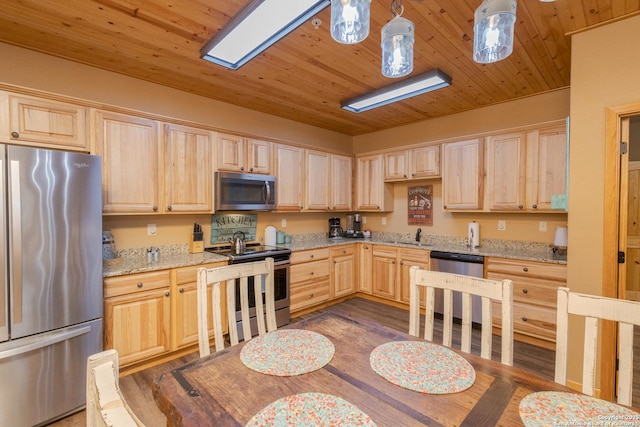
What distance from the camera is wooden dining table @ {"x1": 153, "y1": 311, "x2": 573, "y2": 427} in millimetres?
825

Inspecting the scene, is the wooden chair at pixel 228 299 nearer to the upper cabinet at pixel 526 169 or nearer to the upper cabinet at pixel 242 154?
the upper cabinet at pixel 242 154

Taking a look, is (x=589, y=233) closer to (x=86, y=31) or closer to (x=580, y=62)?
(x=580, y=62)

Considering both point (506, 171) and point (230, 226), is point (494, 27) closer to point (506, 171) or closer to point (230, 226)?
point (506, 171)

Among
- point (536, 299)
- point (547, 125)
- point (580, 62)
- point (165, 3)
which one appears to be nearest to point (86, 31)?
point (165, 3)

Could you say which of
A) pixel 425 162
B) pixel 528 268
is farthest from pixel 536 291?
pixel 425 162

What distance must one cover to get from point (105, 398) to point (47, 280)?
1980mm

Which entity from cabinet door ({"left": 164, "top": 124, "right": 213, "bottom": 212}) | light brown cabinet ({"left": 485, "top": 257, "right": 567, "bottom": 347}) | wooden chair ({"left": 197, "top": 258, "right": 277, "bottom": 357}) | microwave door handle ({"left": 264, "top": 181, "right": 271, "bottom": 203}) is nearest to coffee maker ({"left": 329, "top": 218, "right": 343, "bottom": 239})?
microwave door handle ({"left": 264, "top": 181, "right": 271, "bottom": 203})

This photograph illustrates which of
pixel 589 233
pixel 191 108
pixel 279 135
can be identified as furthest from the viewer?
pixel 279 135

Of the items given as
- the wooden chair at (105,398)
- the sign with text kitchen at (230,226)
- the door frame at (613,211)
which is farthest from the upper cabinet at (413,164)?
the wooden chair at (105,398)

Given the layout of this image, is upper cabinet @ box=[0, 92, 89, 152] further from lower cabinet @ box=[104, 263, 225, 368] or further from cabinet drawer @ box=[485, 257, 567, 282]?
cabinet drawer @ box=[485, 257, 567, 282]

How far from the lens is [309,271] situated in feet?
12.2

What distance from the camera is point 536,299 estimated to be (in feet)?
9.44

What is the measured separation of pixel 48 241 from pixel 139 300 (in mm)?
783

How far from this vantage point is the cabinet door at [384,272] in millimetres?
3959
